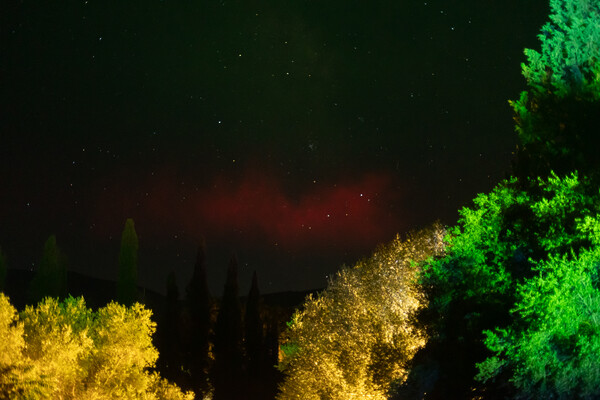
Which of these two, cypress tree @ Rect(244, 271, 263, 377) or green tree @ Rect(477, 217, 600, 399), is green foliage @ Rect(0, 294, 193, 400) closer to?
green tree @ Rect(477, 217, 600, 399)

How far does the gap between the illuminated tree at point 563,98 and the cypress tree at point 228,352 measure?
42.8 m

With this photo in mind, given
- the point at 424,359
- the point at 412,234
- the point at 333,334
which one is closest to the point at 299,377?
the point at 333,334

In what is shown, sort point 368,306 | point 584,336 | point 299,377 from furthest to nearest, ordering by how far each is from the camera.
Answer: point 299,377 → point 368,306 → point 584,336

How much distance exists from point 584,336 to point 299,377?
77.9ft

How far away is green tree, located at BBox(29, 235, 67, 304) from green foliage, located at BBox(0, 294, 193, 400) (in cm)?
2738

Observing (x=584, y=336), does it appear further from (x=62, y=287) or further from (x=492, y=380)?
(x=62, y=287)

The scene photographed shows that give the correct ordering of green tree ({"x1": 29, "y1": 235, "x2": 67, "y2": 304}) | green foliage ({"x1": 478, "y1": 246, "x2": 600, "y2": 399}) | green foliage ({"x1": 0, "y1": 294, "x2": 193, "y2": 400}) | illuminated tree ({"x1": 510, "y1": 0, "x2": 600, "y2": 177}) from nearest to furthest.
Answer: green foliage ({"x1": 478, "y1": 246, "x2": 600, "y2": 399})
illuminated tree ({"x1": 510, "y1": 0, "x2": 600, "y2": 177})
green foliage ({"x1": 0, "y1": 294, "x2": 193, "y2": 400})
green tree ({"x1": 29, "y1": 235, "x2": 67, "y2": 304})

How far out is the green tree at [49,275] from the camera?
179 ft

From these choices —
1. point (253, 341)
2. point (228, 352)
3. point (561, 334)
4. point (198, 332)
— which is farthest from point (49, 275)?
point (561, 334)

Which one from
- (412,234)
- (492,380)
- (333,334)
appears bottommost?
(492,380)

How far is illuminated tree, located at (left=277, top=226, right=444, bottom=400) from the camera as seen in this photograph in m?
31.7

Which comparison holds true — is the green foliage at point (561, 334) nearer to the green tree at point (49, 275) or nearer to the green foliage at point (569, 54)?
the green foliage at point (569, 54)

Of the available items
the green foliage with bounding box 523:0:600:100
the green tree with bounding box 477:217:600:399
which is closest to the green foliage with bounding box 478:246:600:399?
the green tree with bounding box 477:217:600:399

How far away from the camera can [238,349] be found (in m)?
59.9
